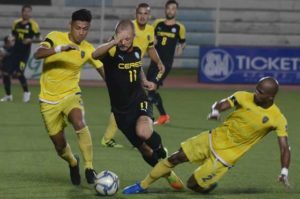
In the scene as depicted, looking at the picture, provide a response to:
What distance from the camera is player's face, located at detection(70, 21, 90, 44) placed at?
33.1 ft

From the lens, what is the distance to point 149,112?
10.3 meters

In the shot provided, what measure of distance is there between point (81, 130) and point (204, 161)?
5.08 feet

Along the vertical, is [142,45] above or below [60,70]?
below

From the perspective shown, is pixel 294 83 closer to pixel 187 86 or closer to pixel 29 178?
pixel 187 86

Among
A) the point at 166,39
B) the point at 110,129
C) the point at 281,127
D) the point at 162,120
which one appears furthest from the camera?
the point at 166,39

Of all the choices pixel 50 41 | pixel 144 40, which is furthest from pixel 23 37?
pixel 50 41

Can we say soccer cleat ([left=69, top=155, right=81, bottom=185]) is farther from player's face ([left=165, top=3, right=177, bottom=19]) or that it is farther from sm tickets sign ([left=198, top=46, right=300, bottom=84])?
sm tickets sign ([left=198, top=46, right=300, bottom=84])

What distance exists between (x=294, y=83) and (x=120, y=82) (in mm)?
16288

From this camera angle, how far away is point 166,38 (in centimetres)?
1714

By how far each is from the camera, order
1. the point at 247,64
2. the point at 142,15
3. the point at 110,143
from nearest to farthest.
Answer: the point at 110,143
the point at 142,15
the point at 247,64

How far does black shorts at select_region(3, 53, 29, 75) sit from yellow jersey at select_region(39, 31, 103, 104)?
32.2 ft

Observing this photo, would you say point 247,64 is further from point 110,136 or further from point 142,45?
point 110,136

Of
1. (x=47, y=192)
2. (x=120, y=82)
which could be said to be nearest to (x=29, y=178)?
(x=47, y=192)

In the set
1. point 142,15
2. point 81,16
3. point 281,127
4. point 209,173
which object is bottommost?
point 209,173
